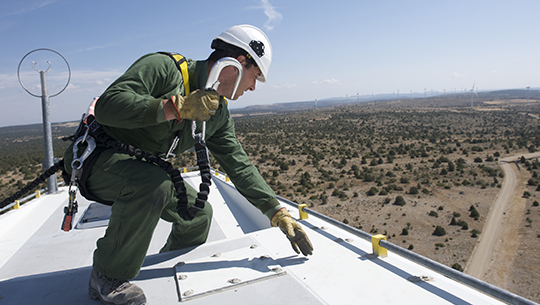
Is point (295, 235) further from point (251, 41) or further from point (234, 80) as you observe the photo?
point (251, 41)

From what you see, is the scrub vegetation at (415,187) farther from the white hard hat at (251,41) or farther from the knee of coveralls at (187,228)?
the white hard hat at (251,41)

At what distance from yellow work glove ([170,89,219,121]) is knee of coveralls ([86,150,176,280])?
20.4 inches

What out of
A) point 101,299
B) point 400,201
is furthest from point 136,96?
point 400,201

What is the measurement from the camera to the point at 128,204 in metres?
2.07

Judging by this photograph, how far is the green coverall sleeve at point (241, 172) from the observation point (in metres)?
2.76

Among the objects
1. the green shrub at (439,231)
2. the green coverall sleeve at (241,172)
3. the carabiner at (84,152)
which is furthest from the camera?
the green shrub at (439,231)

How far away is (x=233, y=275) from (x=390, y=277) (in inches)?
43.0

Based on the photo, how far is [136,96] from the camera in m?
1.89

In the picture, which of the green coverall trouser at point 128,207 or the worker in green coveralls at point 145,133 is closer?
the worker in green coveralls at point 145,133

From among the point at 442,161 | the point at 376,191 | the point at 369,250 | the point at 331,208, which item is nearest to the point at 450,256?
the point at 331,208

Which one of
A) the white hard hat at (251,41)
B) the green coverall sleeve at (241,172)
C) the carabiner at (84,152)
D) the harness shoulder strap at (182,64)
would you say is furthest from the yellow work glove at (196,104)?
the green coverall sleeve at (241,172)

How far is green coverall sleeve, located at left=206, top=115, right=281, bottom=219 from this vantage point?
2762 mm

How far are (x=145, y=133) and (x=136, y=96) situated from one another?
496mm

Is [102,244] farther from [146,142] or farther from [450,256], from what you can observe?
[450,256]
